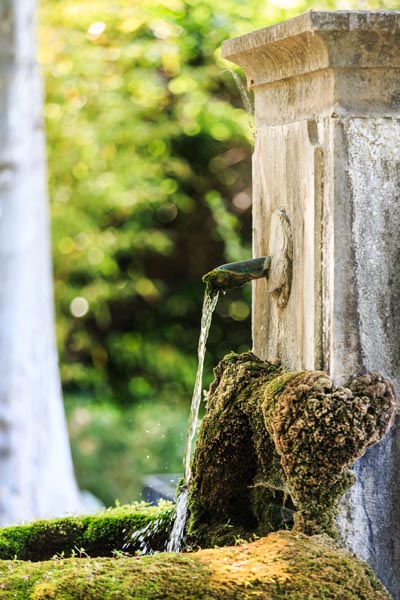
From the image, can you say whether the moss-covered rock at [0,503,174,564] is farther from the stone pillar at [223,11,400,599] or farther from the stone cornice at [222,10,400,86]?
the stone cornice at [222,10,400,86]

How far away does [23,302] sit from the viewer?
263 inches

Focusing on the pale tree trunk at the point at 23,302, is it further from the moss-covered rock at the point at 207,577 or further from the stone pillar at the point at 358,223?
the moss-covered rock at the point at 207,577

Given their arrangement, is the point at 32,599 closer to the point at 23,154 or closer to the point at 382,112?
the point at 382,112

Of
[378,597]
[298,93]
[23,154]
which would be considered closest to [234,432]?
[378,597]

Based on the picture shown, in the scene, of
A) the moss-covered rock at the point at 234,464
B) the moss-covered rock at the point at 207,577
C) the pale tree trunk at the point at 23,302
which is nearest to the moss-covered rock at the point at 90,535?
the moss-covered rock at the point at 234,464

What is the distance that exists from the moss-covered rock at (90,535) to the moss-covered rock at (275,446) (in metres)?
0.23

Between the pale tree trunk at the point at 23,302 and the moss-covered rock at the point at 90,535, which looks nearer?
the moss-covered rock at the point at 90,535

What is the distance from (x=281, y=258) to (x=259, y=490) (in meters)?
0.60

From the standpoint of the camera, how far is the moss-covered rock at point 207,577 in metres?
1.93

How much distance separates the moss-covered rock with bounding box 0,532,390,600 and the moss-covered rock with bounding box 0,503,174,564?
63cm

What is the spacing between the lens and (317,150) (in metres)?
2.37

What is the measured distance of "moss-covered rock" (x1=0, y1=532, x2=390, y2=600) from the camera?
1.93 m

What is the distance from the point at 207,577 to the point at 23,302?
489cm

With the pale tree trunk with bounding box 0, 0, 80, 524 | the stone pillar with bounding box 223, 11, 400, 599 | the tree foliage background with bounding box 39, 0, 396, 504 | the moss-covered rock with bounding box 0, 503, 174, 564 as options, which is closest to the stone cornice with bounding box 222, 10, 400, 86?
the stone pillar with bounding box 223, 11, 400, 599
